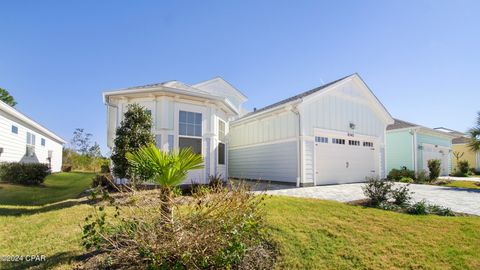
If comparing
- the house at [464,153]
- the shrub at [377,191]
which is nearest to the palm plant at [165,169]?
the shrub at [377,191]

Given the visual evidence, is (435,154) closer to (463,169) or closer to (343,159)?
(463,169)

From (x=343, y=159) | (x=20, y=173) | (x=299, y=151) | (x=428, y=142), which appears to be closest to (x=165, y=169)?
(x=299, y=151)

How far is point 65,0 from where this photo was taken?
345 inches


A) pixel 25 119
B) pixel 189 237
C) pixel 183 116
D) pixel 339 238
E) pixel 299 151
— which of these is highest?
pixel 25 119

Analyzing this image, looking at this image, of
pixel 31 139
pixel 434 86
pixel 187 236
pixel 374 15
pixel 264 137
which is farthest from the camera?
pixel 31 139

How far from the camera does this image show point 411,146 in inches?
750

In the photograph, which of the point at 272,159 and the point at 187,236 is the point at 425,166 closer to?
the point at 272,159

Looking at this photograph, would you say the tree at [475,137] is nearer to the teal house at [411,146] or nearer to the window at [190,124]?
the teal house at [411,146]

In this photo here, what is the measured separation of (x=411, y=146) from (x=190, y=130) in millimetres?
17567

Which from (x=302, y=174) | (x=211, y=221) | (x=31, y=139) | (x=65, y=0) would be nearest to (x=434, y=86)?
(x=302, y=174)

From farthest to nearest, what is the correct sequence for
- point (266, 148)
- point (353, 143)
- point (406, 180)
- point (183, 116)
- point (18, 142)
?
1. point (406, 180)
2. point (18, 142)
3. point (353, 143)
4. point (266, 148)
5. point (183, 116)

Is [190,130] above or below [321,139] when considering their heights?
above

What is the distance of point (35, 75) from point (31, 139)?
6453 millimetres

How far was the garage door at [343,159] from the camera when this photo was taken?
13.1m
